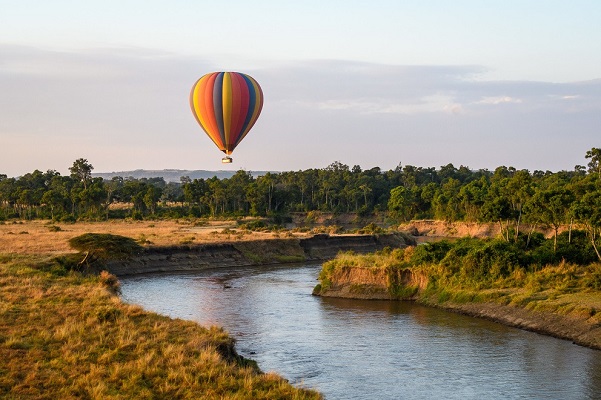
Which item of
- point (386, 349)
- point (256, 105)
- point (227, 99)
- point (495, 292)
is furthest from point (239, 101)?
point (386, 349)

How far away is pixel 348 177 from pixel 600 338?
151259 millimetres

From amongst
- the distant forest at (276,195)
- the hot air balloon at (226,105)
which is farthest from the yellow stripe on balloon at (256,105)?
the distant forest at (276,195)

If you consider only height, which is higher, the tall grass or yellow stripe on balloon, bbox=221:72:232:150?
yellow stripe on balloon, bbox=221:72:232:150

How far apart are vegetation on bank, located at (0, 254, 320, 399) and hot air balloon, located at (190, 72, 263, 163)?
2641 centimetres

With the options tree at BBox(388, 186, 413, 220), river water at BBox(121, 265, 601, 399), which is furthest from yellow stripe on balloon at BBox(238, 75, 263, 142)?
tree at BBox(388, 186, 413, 220)

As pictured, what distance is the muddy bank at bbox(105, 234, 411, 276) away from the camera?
71.5 metres

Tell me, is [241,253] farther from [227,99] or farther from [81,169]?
[81,169]

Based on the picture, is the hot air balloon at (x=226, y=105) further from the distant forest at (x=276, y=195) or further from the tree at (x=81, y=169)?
the tree at (x=81, y=169)

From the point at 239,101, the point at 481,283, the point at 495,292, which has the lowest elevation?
the point at 495,292

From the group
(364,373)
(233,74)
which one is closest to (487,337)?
(364,373)

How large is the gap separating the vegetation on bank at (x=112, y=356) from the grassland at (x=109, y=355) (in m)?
0.03

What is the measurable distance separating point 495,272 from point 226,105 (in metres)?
24.0

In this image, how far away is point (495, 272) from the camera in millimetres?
47062

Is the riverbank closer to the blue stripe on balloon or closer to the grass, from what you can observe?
the grass
